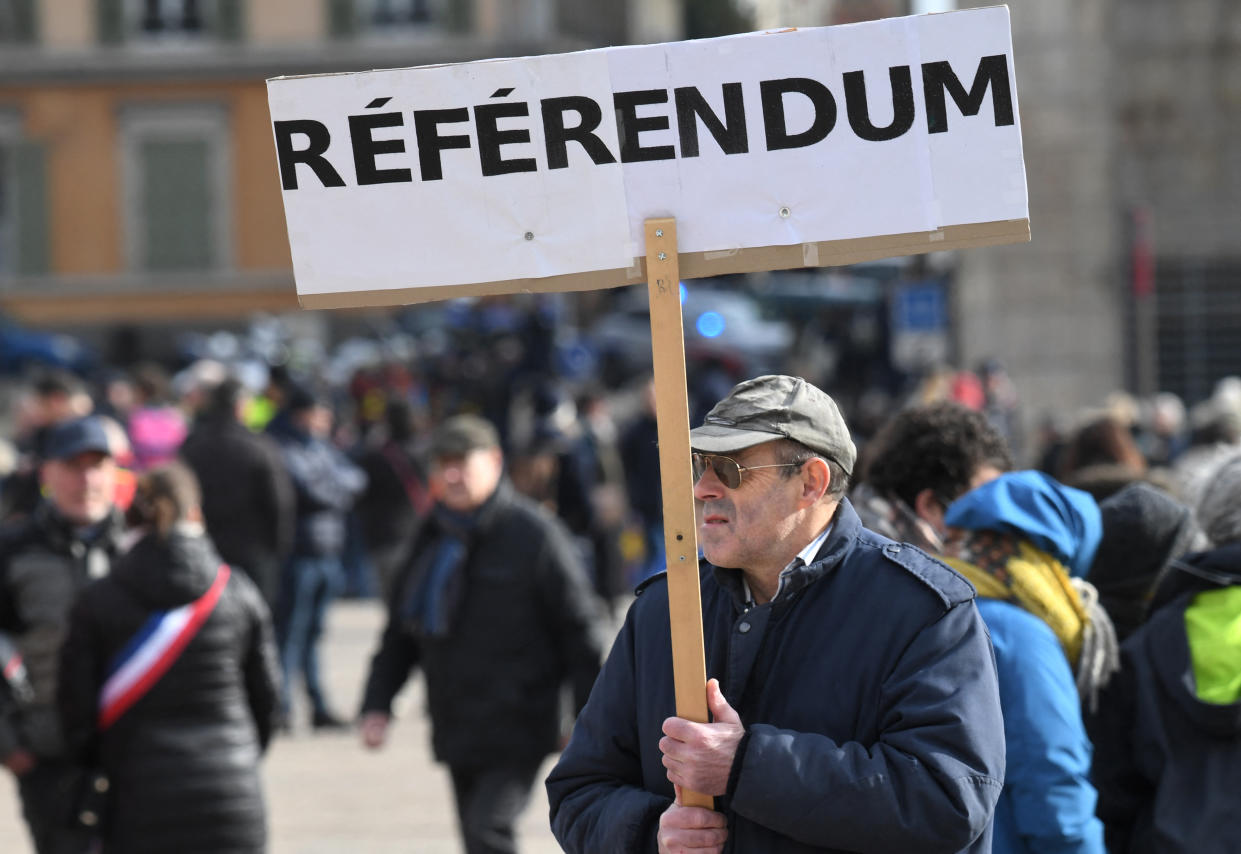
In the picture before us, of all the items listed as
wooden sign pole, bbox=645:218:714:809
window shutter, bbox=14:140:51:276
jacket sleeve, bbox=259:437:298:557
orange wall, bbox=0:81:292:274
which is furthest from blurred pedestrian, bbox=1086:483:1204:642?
window shutter, bbox=14:140:51:276

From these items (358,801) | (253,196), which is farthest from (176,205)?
(358,801)

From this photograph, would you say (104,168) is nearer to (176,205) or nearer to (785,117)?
(176,205)

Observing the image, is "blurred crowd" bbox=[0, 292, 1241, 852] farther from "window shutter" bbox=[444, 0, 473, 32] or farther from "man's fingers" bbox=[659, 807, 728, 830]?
"window shutter" bbox=[444, 0, 473, 32]

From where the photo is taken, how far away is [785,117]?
10.7ft

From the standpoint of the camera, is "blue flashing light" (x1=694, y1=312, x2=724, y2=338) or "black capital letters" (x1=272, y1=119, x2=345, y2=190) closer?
"black capital letters" (x1=272, y1=119, x2=345, y2=190)

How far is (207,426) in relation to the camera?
11055 millimetres

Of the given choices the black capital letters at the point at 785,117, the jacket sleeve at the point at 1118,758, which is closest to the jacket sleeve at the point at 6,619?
the jacket sleeve at the point at 1118,758

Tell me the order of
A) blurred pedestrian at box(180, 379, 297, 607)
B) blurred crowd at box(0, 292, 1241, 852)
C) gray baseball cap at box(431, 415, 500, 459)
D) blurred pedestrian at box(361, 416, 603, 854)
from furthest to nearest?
blurred pedestrian at box(180, 379, 297, 607), gray baseball cap at box(431, 415, 500, 459), blurred pedestrian at box(361, 416, 603, 854), blurred crowd at box(0, 292, 1241, 852)

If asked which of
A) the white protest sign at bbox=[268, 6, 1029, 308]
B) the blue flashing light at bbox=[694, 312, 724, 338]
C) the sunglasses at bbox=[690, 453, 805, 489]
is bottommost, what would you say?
the sunglasses at bbox=[690, 453, 805, 489]

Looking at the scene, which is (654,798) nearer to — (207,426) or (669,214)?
(669,214)

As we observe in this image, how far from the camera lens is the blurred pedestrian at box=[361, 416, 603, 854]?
6289mm

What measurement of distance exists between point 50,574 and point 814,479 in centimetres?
361

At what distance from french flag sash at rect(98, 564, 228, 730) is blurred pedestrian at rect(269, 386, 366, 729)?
5536 mm

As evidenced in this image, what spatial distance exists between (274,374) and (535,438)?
2005 mm
